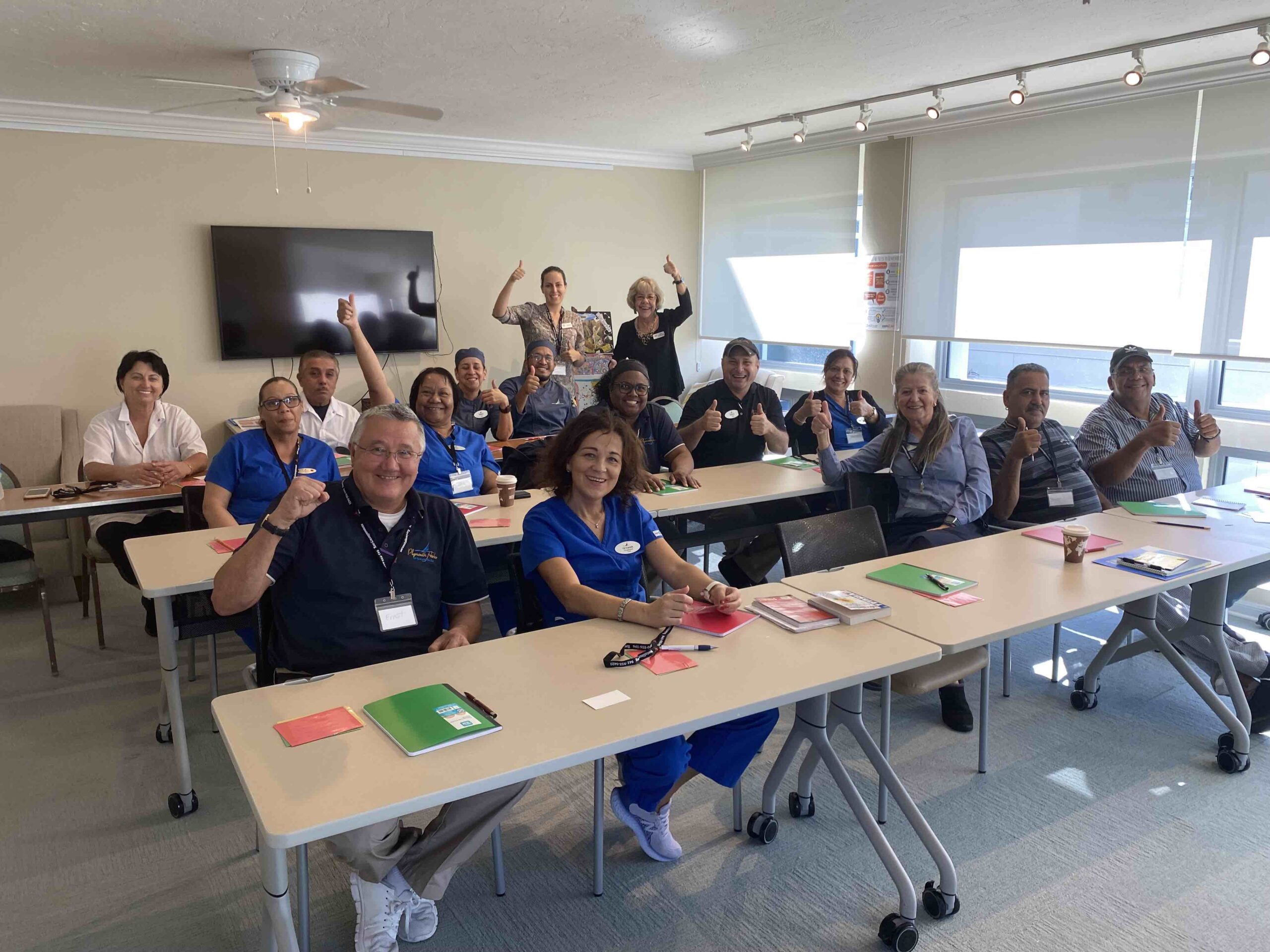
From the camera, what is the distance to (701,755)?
2420mm

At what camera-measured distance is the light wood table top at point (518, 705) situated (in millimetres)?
1534

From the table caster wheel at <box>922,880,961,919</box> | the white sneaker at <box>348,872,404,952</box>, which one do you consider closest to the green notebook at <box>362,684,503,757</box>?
the white sneaker at <box>348,872,404,952</box>

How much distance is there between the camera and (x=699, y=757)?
7.96 ft

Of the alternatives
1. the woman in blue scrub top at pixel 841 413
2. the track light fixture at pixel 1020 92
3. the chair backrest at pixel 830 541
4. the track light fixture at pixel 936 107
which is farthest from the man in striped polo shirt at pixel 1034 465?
the track light fixture at pixel 936 107

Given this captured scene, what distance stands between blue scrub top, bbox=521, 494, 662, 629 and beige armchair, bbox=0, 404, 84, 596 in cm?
420

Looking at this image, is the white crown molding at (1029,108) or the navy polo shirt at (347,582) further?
the white crown molding at (1029,108)

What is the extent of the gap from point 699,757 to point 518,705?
0.75 metres

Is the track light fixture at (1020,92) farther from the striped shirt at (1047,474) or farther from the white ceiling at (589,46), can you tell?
the striped shirt at (1047,474)

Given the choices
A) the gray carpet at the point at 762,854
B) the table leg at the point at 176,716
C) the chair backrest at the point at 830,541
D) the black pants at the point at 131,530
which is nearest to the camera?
the gray carpet at the point at 762,854

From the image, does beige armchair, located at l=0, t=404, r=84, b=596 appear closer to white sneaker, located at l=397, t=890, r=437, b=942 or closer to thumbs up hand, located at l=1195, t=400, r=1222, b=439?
white sneaker, located at l=397, t=890, r=437, b=942

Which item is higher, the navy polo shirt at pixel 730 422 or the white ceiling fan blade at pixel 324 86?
the white ceiling fan blade at pixel 324 86

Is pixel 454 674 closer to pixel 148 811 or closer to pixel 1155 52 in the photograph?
pixel 148 811

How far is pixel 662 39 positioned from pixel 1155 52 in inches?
97.9

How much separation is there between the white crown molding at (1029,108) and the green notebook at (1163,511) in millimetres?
2443
